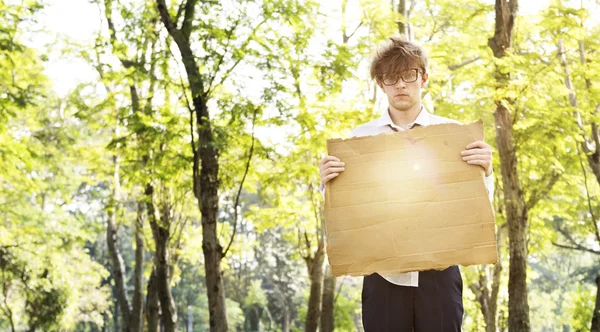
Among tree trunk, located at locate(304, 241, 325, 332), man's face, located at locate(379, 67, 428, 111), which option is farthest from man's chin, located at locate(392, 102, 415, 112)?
tree trunk, located at locate(304, 241, 325, 332)

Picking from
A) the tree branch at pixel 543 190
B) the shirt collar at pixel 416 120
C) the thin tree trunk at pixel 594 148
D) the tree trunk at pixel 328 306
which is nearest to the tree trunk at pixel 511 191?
the thin tree trunk at pixel 594 148

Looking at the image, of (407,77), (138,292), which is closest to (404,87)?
(407,77)

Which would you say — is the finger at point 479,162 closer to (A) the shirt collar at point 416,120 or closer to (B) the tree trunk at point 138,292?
(A) the shirt collar at point 416,120

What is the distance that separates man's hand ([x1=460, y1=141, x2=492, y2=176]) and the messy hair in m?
0.45

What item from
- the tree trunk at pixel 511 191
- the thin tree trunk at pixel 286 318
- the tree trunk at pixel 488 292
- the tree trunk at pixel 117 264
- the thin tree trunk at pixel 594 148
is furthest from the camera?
the thin tree trunk at pixel 286 318

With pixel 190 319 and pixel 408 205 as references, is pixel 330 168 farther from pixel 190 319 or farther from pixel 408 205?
pixel 190 319

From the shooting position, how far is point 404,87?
9.43 ft

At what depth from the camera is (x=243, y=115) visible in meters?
9.25

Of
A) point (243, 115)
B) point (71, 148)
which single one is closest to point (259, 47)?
point (243, 115)

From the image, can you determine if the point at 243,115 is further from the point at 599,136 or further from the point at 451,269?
the point at 451,269

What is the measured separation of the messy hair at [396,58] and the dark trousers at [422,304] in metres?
0.86

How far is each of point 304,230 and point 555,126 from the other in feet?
23.8

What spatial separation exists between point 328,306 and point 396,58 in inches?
523

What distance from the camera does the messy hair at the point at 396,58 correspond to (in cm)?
285
